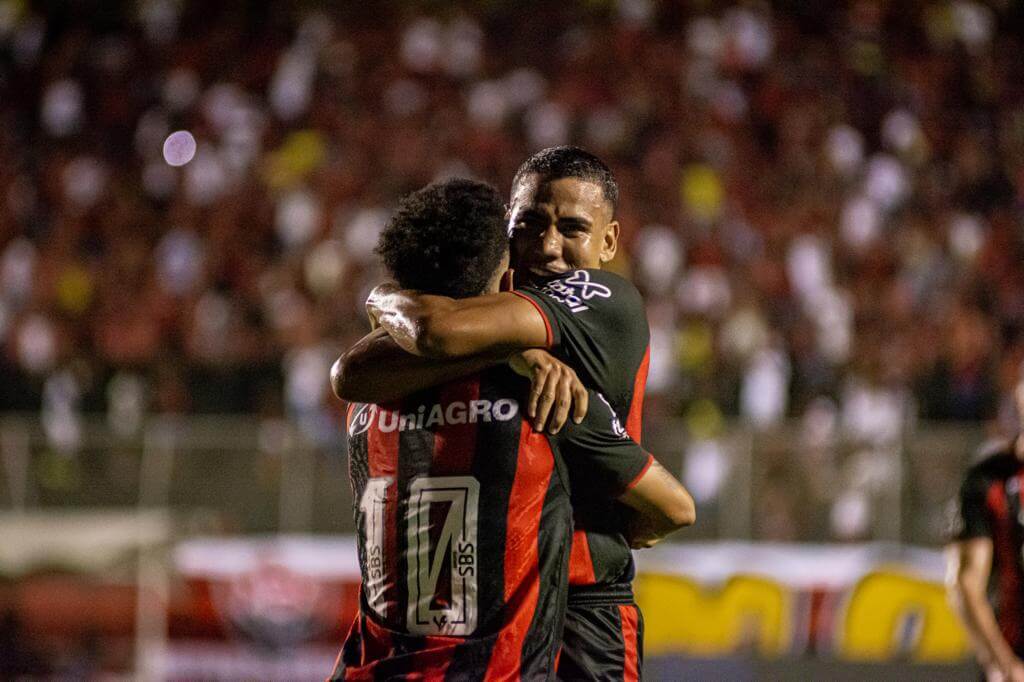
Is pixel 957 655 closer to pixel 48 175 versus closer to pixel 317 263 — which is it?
pixel 317 263

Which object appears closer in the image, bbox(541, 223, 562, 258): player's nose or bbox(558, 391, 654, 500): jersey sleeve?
bbox(558, 391, 654, 500): jersey sleeve

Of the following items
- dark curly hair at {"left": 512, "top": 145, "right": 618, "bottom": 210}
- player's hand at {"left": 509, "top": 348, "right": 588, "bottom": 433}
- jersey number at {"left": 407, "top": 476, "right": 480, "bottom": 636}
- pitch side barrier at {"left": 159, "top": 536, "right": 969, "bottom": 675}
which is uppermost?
dark curly hair at {"left": 512, "top": 145, "right": 618, "bottom": 210}

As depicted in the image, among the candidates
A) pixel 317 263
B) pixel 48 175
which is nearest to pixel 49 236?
pixel 48 175

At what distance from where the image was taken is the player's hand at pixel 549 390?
2.63m

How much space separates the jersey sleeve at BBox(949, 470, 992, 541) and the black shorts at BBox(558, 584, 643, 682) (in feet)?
8.20

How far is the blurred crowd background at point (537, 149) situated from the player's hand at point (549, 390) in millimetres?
7139

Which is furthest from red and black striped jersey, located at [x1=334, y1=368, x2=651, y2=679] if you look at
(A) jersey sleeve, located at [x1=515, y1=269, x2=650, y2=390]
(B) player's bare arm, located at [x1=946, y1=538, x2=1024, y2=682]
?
(B) player's bare arm, located at [x1=946, y1=538, x2=1024, y2=682]

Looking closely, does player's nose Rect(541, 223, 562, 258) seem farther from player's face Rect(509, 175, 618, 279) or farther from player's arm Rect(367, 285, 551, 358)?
player's arm Rect(367, 285, 551, 358)

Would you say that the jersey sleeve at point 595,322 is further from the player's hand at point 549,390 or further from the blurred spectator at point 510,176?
the blurred spectator at point 510,176

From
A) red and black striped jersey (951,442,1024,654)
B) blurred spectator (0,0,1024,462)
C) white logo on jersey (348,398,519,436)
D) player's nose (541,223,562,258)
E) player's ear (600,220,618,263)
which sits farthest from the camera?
blurred spectator (0,0,1024,462)

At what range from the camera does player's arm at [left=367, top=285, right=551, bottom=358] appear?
2570mm

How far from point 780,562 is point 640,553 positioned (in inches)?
41.1

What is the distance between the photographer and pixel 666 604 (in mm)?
9820

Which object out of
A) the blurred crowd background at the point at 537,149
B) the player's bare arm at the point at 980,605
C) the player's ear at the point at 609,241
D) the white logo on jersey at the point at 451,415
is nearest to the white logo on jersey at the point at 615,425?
the white logo on jersey at the point at 451,415
